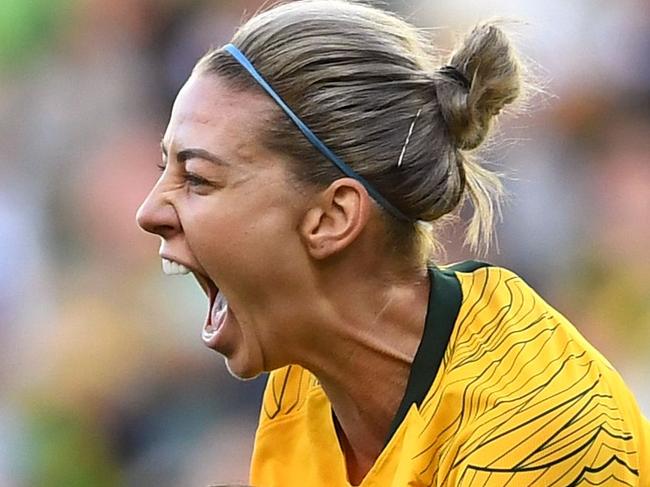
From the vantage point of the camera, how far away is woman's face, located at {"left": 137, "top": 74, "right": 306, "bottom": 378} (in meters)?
0.96

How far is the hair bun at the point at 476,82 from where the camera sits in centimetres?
100

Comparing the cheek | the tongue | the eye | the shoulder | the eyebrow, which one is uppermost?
the eyebrow

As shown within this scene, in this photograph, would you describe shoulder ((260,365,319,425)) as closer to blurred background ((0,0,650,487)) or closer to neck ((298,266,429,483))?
neck ((298,266,429,483))

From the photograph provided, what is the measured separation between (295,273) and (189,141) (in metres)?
0.15

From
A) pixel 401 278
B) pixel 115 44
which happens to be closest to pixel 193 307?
pixel 115 44

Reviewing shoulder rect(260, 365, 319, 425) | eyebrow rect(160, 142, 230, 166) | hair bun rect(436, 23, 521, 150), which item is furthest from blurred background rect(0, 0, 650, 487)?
eyebrow rect(160, 142, 230, 166)

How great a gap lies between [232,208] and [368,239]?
0.41 feet

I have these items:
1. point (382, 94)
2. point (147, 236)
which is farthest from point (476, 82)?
point (147, 236)

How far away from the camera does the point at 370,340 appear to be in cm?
102

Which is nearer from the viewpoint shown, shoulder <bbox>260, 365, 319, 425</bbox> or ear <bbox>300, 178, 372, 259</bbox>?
ear <bbox>300, 178, 372, 259</bbox>

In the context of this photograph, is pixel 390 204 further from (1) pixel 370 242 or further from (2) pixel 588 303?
(2) pixel 588 303

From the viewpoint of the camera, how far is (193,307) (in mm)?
1801

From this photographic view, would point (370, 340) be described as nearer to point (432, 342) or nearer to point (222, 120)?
point (432, 342)

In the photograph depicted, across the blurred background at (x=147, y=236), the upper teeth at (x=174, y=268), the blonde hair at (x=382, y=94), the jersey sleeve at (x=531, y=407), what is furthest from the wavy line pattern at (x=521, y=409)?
the blurred background at (x=147, y=236)
